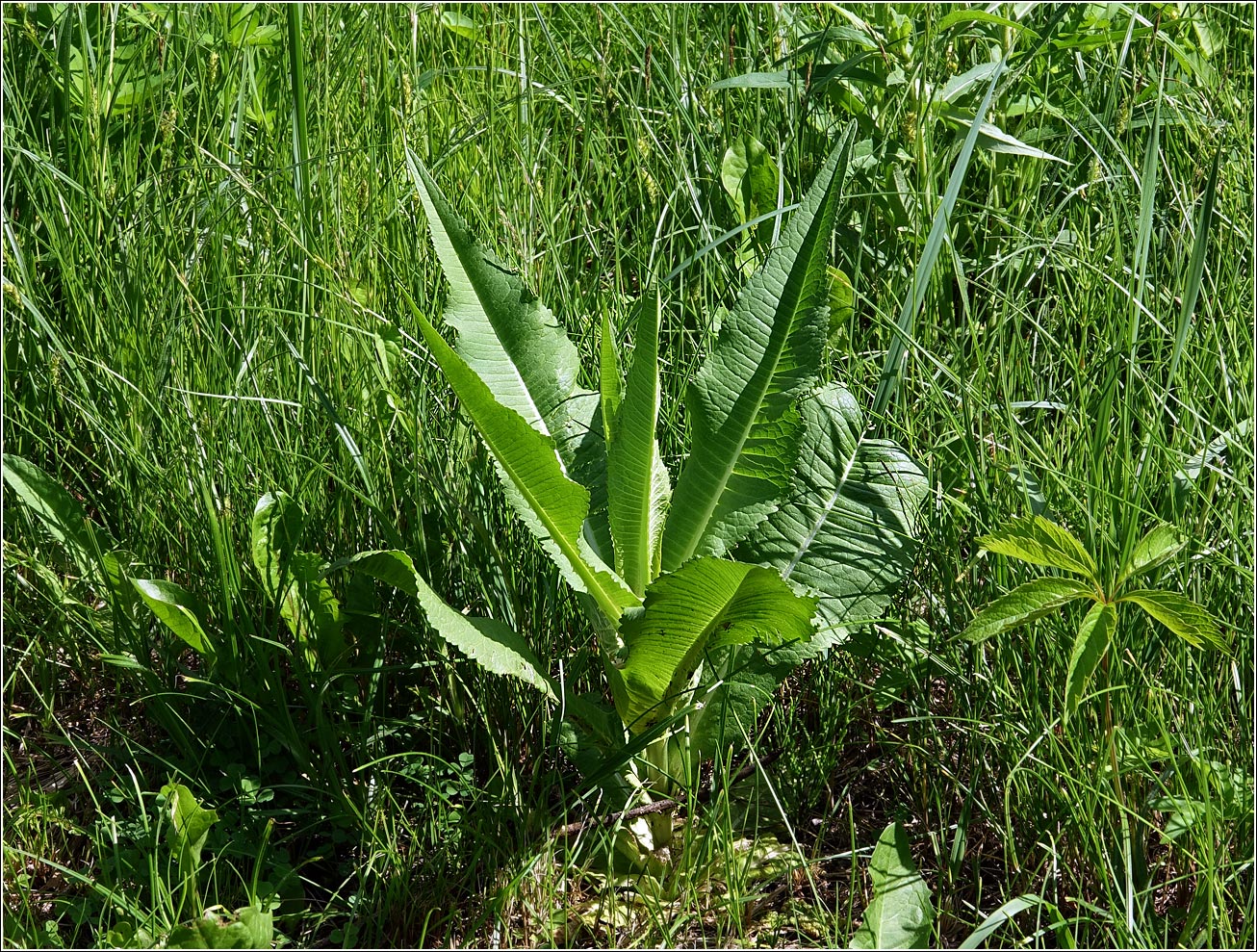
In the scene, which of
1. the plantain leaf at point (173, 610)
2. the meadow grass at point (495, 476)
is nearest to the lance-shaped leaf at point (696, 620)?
the meadow grass at point (495, 476)

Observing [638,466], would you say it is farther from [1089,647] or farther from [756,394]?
[1089,647]

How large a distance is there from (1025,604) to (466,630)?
62cm

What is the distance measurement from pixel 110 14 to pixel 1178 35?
7.00ft

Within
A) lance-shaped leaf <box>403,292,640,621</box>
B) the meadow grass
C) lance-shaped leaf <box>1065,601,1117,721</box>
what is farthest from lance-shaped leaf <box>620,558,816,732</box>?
lance-shaped leaf <box>1065,601,1117,721</box>

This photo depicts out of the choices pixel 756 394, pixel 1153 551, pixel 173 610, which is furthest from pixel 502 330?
pixel 1153 551

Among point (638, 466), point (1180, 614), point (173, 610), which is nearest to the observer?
point (1180, 614)

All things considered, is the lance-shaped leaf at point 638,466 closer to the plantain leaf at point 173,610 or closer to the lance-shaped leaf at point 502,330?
the lance-shaped leaf at point 502,330

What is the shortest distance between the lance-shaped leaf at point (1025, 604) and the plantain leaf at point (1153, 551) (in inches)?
3.1

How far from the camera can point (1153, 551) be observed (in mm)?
1277

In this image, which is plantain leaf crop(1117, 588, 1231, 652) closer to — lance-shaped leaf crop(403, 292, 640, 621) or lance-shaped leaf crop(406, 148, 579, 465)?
lance-shaped leaf crop(403, 292, 640, 621)

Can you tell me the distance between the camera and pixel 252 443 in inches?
65.6

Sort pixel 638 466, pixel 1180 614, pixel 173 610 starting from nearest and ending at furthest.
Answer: pixel 1180 614 < pixel 638 466 < pixel 173 610

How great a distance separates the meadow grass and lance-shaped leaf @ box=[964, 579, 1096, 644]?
0.15m

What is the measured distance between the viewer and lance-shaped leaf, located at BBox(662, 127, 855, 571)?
132 cm
